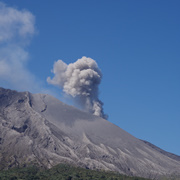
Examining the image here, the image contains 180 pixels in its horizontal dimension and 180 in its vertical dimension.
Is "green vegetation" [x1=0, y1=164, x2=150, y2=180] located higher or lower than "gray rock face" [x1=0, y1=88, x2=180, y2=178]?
lower

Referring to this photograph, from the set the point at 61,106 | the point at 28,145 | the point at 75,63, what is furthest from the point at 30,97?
the point at 28,145

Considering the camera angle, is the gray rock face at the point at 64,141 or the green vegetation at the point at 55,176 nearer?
the green vegetation at the point at 55,176

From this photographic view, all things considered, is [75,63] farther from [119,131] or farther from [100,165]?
[100,165]

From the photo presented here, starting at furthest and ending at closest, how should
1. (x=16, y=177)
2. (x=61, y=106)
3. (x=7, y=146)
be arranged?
(x=61, y=106), (x=7, y=146), (x=16, y=177)

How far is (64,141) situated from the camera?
527 ft

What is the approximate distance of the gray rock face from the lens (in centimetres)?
14612

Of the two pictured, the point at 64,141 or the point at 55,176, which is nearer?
the point at 55,176

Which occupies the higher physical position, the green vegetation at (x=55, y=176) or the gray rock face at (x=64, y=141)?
the gray rock face at (x=64, y=141)

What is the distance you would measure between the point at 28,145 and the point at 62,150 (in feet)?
45.7

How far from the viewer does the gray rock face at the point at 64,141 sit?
479 feet

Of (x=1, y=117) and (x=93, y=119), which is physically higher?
(x=93, y=119)

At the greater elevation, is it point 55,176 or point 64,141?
point 64,141

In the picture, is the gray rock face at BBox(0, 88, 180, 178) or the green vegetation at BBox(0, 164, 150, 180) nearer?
the green vegetation at BBox(0, 164, 150, 180)

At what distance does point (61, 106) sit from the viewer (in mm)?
193375
